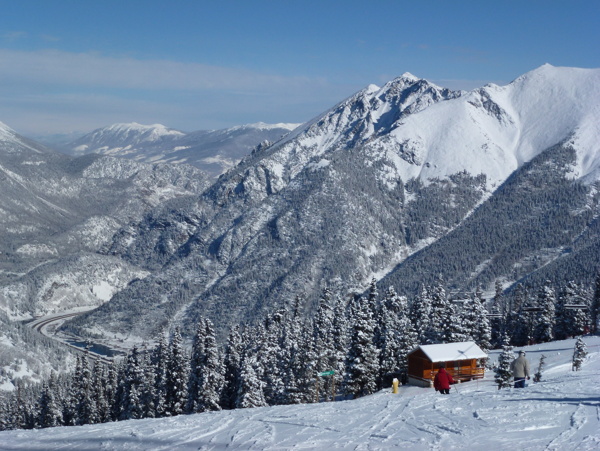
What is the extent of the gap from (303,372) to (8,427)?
54.2 m

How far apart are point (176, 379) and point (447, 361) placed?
27218 mm

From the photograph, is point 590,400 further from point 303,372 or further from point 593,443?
point 303,372

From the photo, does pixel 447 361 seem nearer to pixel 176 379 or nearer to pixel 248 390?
pixel 248 390

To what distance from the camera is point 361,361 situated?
60125mm

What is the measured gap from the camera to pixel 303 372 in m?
62.7

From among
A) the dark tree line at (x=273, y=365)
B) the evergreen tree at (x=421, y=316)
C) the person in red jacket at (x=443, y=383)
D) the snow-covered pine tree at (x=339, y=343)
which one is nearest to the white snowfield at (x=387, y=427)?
the person in red jacket at (x=443, y=383)

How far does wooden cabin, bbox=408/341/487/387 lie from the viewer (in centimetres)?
5347

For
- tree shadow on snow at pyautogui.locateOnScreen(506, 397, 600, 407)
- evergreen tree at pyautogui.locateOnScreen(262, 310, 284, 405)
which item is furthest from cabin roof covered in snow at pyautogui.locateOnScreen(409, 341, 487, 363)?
tree shadow on snow at pyautogui.locateOnScreen(506, 397, 600, 407)

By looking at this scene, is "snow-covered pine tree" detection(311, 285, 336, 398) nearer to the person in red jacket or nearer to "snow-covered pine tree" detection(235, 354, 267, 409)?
"snow-covered pine tree" detection(235, 354, 267, 409)

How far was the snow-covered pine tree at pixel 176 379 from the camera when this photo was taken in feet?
200

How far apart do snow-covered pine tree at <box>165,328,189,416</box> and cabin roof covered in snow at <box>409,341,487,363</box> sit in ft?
79.6

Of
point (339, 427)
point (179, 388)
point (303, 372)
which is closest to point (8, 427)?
point (179, 388)

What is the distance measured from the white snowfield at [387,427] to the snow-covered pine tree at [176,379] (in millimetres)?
31815

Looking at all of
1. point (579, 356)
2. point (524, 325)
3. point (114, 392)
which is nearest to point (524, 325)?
point (524, 325)
